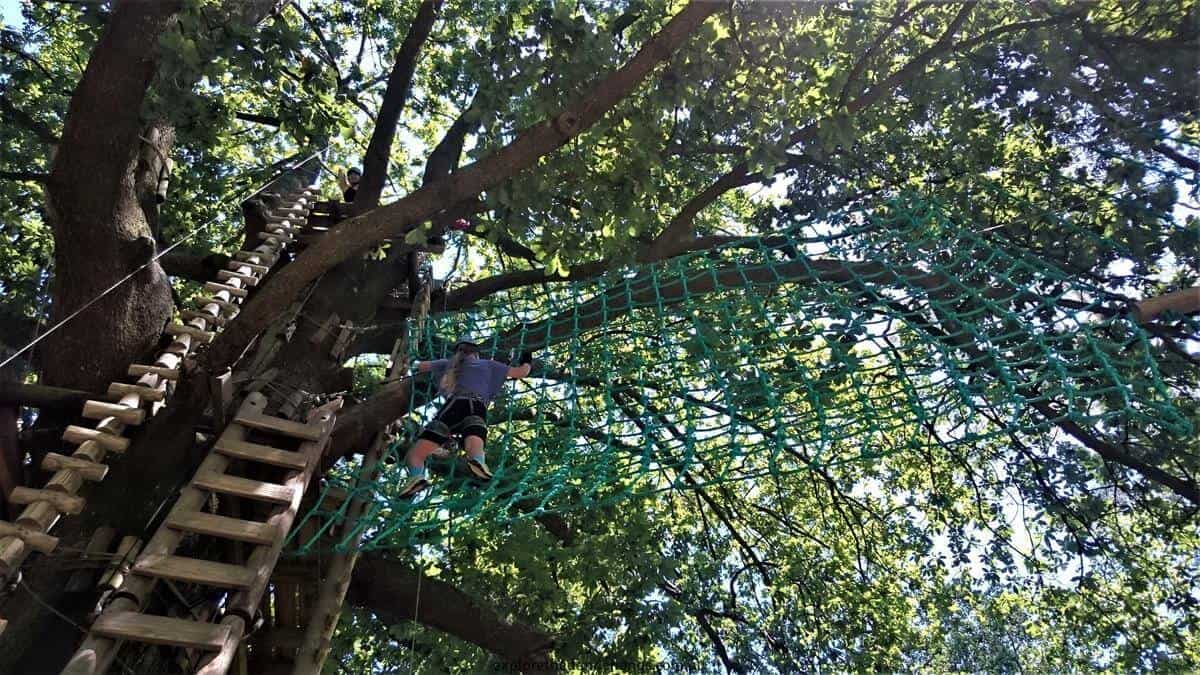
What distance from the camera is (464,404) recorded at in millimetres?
3961

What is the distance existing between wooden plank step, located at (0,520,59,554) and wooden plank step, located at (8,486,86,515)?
123 mm

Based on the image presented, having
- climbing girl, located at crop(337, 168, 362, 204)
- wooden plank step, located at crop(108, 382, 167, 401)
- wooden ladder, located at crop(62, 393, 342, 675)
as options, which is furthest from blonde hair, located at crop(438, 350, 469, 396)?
climbing girl, located at crop(337, 168, 362, 204)

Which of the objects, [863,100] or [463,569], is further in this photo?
[463,569]

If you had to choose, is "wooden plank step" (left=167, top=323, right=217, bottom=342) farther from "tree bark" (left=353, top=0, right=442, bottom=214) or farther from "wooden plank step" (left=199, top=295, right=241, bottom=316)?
"tree bark" (left=353, top=0, right=442, bottom=214)

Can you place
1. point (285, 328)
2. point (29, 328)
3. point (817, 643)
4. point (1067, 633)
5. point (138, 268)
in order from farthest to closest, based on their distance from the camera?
point (1067, 633)
point (817, 643)
point (29, 328)
point (285, 328)
point (138, 268)

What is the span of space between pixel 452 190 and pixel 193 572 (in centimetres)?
186

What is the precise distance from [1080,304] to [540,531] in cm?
403

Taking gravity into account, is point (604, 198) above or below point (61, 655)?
above

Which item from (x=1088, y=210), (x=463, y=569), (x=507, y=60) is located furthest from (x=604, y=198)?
(x=1088, y=210)

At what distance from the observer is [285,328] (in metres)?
4.84

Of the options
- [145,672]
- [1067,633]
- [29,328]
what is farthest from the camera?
[1067,633]

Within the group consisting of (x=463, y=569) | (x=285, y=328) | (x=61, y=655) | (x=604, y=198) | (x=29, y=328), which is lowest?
(x=61, y=655)

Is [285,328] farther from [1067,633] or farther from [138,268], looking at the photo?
[1067,633]

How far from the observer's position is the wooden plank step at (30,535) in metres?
2.67
